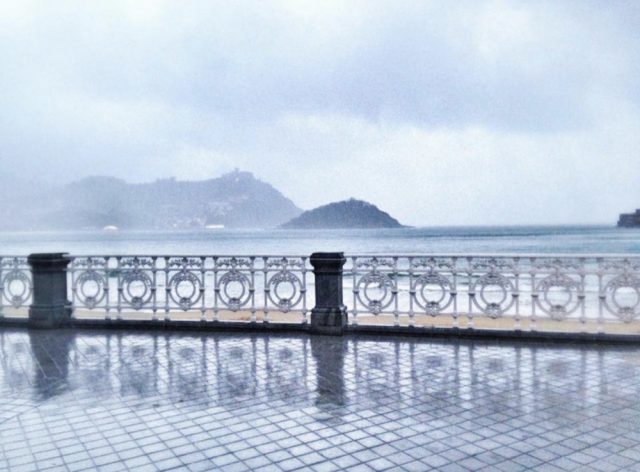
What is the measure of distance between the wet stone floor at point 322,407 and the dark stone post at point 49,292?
1880 mm

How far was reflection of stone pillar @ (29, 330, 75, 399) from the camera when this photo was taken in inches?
243

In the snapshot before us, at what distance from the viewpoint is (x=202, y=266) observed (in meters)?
9.73

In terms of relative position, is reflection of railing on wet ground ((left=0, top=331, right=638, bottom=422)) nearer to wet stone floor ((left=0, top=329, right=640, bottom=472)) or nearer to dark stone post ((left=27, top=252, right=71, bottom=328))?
wet stone floor ((left=0, top=329, right=640, bottom=472))

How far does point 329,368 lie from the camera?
6832 millimetres

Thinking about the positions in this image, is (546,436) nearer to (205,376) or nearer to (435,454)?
(435,454)

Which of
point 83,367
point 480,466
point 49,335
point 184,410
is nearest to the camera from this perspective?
point 480,466

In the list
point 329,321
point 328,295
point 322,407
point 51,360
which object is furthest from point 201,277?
point 322,407

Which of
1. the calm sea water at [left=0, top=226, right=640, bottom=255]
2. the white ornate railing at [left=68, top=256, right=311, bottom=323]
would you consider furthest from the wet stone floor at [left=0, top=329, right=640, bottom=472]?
the calm sea water at [left=0, top=226, right=640, bottom=255]

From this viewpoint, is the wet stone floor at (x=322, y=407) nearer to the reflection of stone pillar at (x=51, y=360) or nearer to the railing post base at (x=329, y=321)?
the reflection of stone pillar at (x=51, y=360)

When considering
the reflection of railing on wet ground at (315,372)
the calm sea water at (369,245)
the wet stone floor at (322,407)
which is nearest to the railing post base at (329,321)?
the reflection of railing on wet ground at (315,372)

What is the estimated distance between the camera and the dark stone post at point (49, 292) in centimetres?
995

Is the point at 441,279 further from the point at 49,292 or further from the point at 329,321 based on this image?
the point at 49,292

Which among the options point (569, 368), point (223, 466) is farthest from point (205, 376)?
point (569, 368)

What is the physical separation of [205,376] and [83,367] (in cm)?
176
